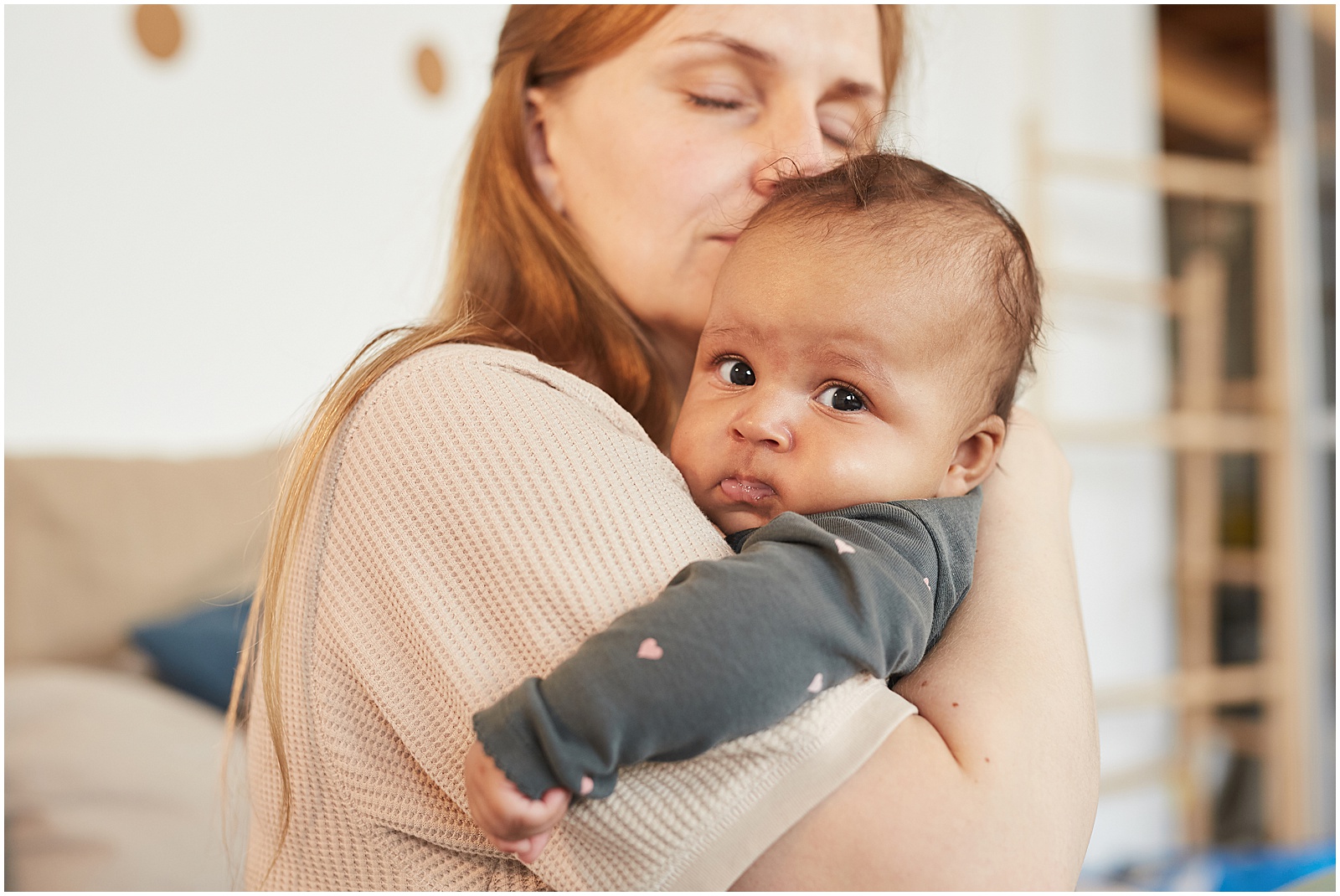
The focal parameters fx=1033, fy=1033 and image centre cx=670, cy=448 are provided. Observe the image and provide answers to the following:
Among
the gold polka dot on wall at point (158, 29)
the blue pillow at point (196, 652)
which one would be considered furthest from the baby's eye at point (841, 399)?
Answer: the gold polka dot on wall at point (158, 29)

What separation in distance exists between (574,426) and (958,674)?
314 millimetres

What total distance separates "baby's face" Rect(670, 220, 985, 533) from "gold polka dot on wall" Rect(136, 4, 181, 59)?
7.33ft

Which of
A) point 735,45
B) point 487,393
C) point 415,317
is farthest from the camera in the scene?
point 415,317

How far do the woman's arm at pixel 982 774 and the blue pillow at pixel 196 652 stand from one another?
5.74 feet

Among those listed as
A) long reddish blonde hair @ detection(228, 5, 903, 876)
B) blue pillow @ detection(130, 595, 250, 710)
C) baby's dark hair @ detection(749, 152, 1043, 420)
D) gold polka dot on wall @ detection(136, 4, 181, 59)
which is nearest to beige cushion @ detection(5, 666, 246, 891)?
blue pillow @ detection(130, 595, 250, 710)

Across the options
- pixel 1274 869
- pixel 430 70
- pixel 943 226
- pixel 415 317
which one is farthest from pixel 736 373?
pixel 430 70

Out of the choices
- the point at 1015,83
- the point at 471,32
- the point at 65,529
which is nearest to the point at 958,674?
the point at 65,529

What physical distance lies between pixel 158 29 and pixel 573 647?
8.03 feet

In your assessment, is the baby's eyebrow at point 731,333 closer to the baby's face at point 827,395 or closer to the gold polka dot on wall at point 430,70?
the baby's face at point 827,395

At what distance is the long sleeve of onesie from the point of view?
1.83 ft

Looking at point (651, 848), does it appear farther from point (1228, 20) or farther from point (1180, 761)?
point (1228, 20)

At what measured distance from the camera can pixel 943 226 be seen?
0.83m

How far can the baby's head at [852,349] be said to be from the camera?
0.77 meters

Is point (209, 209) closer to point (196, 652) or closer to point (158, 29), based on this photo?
point (158, 29)
